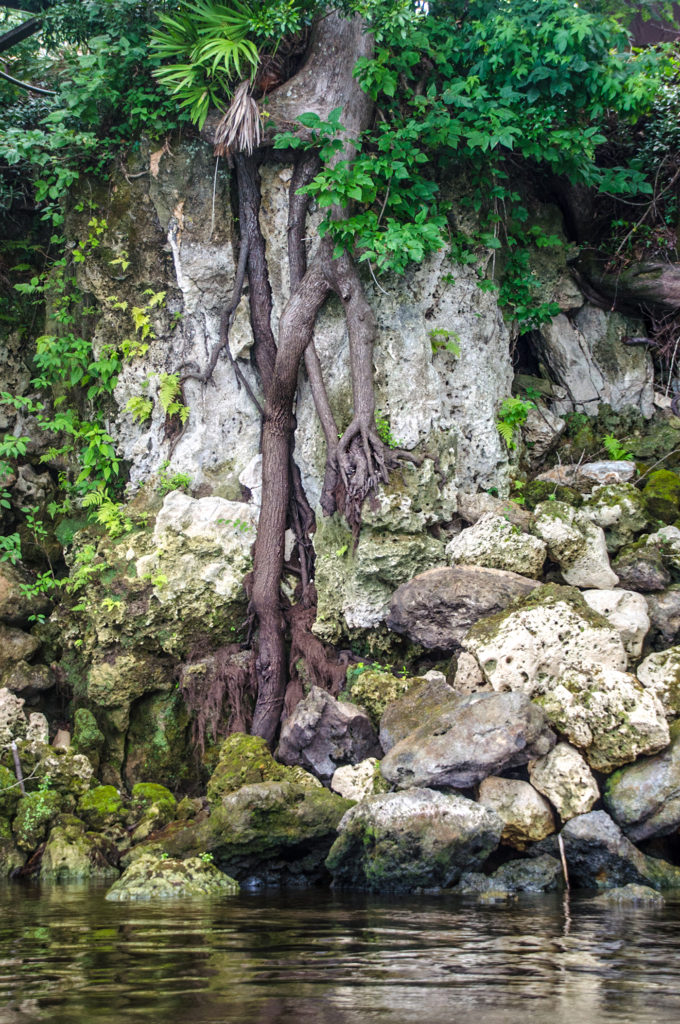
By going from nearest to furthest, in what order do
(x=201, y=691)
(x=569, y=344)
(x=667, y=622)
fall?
(x=667, y=622) → (x=201, y=691) → (x=569, y=344)

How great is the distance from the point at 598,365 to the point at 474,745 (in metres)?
7.46

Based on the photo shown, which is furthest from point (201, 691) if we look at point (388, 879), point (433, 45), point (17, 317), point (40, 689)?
point (433, 45)

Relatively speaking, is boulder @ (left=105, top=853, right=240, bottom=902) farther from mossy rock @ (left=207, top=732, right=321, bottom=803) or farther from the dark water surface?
mossy rock @ (left=207, top=732, right=321, bottom=803)

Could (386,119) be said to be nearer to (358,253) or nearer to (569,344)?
(358,253)

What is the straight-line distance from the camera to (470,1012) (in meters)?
3.50

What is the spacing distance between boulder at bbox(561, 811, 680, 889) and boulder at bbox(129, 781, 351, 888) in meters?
1.89

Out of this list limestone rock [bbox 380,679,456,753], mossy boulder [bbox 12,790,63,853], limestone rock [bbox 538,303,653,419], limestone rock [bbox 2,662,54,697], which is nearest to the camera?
limestone rock [bbox 380,679,456,753]

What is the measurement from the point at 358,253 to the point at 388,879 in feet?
A: 23.9

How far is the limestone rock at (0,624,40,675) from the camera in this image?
11258 millimetres

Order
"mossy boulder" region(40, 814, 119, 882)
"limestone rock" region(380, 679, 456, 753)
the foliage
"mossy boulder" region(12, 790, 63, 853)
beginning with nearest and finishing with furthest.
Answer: "limestone rock" region(380, 679, 456, 753), "mossy boulder" region(40, 814, 119, 882), "mossy boulder" region(12, 790, 63, 853), the foliage

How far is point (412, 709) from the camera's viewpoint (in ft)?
27.3

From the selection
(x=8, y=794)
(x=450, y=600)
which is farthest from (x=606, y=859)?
(x=8, y=794)

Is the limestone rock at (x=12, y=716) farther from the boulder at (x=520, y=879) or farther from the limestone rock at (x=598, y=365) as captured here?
the limestone rock at (x=598, y=365)

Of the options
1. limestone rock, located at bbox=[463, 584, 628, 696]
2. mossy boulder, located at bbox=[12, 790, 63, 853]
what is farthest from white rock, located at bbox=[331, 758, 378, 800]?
mossy boulder, located at bbox=[12, 790, 63, 853]
